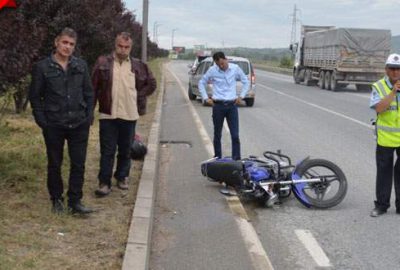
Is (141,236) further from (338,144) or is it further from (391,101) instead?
(338,144)

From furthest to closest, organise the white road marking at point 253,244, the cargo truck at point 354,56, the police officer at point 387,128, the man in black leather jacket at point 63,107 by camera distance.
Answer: the cargo truck at point 354,56 < the police officer at point 387,128 < the man in black leather jacket at point 63,107 < the white road marking at point 253,244

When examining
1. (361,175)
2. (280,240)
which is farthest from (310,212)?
(361,175)

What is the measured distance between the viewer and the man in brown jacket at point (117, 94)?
6594mm

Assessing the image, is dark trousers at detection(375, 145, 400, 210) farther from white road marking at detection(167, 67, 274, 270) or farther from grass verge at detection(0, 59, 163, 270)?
grass verge at detection(0, 59, 163, 270)

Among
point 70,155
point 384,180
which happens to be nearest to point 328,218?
point 384,180

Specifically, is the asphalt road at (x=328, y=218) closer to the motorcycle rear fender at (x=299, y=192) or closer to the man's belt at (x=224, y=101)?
the motorcycle rear fender at (x=299, y=192)

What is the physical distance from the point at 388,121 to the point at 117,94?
2921 mm

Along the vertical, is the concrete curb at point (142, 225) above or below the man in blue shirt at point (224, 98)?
below

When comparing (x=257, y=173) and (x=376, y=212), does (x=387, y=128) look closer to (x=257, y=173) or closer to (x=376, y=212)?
(x=376, y=212)

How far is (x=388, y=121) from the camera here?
645 cm

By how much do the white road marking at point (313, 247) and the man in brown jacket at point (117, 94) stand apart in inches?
87.0

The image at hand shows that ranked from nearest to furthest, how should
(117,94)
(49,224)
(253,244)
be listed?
(49,224) → (253,244) → (117,94)

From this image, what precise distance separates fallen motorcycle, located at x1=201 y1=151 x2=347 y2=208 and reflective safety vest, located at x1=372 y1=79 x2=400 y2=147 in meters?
0.77

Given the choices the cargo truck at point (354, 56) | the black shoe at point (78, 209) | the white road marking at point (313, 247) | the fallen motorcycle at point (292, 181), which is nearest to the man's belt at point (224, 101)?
the fallen motorcycle at point (292, 181)
